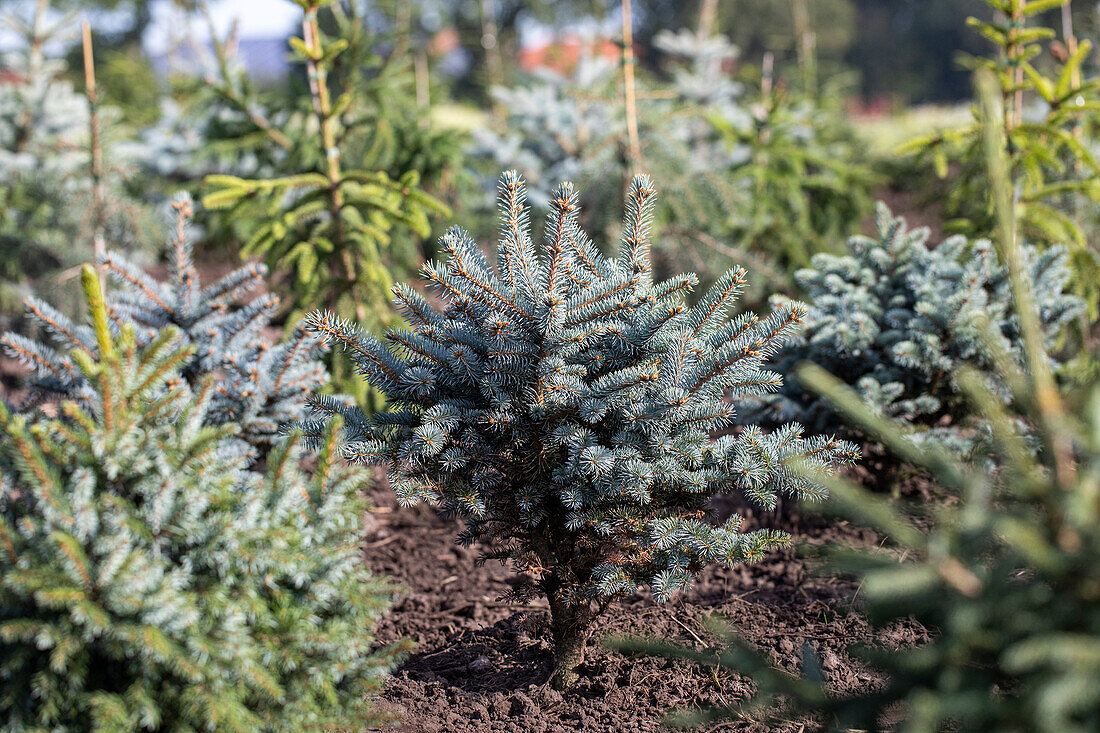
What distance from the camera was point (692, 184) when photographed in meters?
4.61

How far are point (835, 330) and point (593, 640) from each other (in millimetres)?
1658

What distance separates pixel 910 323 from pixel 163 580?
2893 millimetres

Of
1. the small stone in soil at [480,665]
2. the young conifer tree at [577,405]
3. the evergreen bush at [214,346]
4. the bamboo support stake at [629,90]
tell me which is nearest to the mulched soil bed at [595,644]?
the small stone in soil at [480,665]

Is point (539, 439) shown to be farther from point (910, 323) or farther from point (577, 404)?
point (910, 323)

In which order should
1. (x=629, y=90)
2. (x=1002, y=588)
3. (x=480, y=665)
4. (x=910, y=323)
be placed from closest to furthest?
(x=1002, y=588), (x=480, y=665), (x=910, y=323), (x=629, y=90)

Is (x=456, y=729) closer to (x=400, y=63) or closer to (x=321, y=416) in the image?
(x=321, y=416)

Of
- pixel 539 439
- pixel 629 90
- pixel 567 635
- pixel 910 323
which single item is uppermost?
pixel 629 90

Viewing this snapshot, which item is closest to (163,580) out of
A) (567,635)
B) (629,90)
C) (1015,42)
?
(567,635)

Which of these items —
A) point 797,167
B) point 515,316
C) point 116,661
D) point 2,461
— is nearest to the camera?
point 116,661

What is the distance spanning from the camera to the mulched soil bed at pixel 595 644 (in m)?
2.22

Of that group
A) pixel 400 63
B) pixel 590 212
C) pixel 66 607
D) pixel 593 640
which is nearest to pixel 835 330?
pixel 593 640

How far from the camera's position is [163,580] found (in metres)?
1.45

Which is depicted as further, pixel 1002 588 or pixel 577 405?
pixel 577 405

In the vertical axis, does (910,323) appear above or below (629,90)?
below
